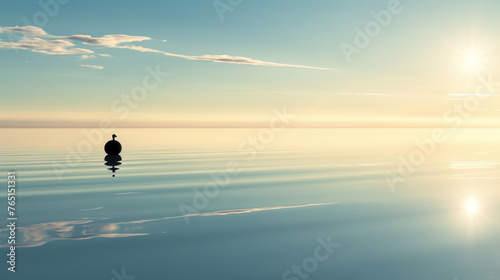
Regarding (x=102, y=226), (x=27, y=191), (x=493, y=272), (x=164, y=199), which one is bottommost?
(x=493, y=272)

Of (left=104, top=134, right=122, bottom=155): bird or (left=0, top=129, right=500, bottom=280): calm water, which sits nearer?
(left=0, top=129, right=500, bottom=280): calm water

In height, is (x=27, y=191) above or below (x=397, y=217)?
above

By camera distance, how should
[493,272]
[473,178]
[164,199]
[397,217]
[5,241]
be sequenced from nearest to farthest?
1. [493,272]
2. [5,241]
3. [397,217]
4. [164,199]
5. [473,178]

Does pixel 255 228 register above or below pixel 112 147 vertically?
below

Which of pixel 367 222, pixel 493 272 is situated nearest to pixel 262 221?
pixel 367 222

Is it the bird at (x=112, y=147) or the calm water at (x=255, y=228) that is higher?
the bird at (x=112, y=147)

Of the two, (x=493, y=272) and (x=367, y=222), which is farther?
(x=367, y=222)

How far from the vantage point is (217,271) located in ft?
47.1

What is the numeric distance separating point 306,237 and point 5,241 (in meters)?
12.1

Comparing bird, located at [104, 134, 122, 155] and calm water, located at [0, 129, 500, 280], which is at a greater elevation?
bird, located at [104, 134, 122, 155]

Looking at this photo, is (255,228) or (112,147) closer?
(255,228)

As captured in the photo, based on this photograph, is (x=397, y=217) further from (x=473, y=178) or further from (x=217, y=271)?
(x=473, y=178)

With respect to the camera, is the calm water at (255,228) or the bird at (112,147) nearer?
the calm water at (255,228)

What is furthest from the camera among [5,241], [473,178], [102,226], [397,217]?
[473,178]
